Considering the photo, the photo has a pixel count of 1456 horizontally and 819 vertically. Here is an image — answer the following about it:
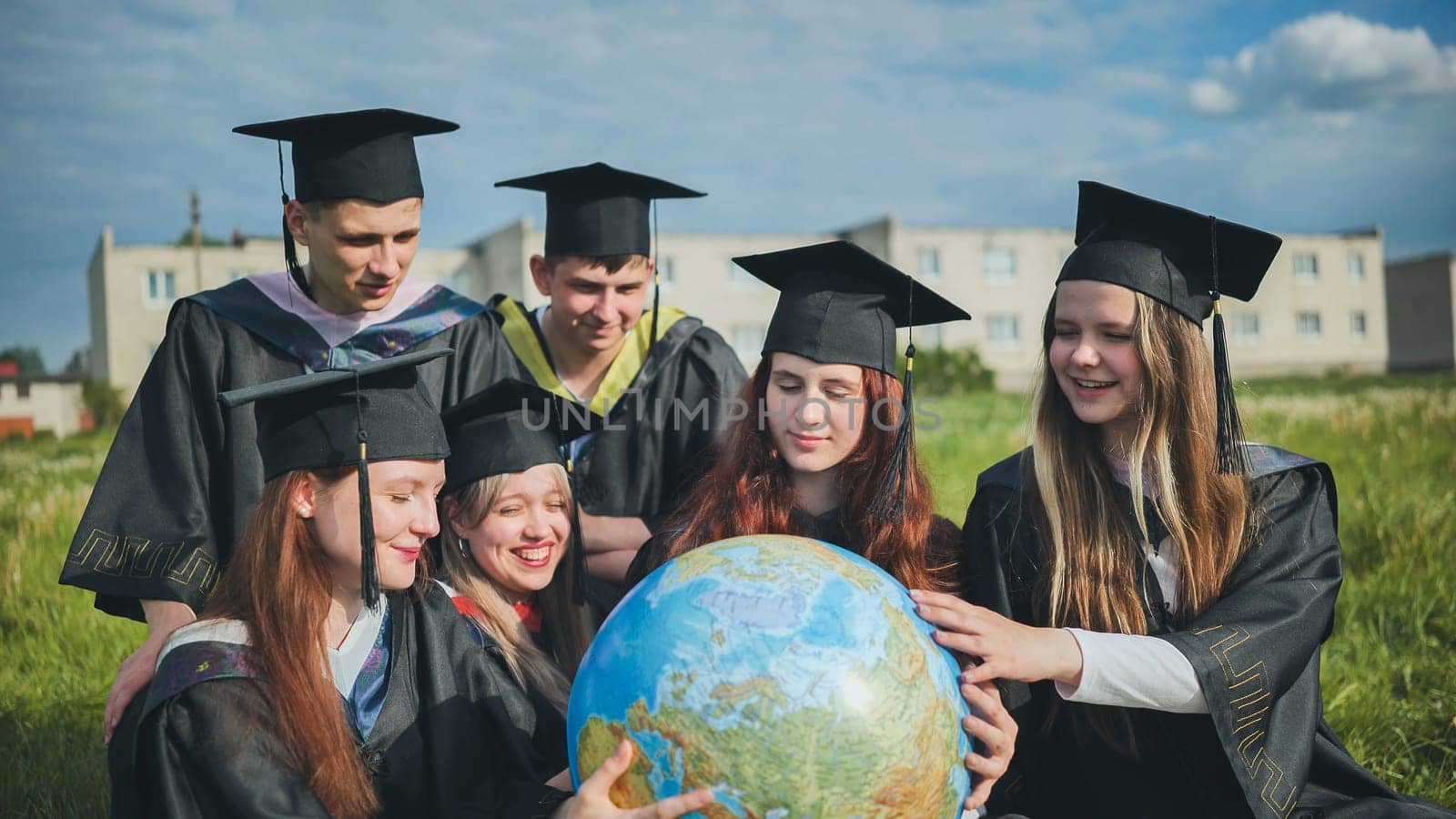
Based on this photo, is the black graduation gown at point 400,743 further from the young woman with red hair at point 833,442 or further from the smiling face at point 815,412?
the smiling face at point 815,412

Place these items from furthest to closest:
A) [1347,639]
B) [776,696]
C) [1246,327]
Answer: [1246,327] → [1347,639] → [776,696]

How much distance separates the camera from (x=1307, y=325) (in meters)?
50.9

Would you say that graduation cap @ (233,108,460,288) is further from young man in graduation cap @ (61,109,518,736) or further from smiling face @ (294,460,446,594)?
smiling face @ (294,460,446,594)

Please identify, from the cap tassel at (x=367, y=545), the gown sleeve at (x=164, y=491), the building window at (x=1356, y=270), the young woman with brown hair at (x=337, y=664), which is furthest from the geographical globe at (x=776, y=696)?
the building window at (x=1356, y=270)

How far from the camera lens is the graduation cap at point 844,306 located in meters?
3.68

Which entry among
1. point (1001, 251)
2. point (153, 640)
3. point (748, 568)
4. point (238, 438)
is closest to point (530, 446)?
point (238, 438)

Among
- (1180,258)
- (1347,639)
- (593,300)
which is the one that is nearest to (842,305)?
(1180,258)

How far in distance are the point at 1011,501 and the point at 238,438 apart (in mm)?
2874

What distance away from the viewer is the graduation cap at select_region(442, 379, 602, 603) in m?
4.07

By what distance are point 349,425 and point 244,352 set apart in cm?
125

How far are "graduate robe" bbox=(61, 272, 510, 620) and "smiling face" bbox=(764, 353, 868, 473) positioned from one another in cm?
164

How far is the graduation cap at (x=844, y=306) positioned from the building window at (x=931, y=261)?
4301cm

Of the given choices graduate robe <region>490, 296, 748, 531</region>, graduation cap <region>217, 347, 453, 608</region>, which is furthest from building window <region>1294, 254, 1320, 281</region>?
graduation cap <region>217, 347, 453, 608</region>

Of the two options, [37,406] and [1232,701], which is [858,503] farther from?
[37,406]
